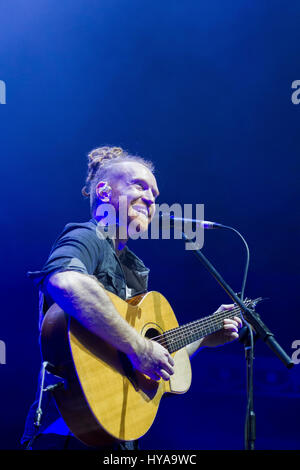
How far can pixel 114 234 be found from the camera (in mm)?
2350

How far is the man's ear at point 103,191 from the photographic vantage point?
7.86 ft

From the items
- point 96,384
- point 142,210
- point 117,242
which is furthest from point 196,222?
point 96,384

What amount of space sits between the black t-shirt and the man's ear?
0.63 feet

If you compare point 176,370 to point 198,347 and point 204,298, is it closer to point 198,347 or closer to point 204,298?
point 198,347

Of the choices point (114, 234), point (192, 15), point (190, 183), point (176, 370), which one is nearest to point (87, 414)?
point (176, 370)

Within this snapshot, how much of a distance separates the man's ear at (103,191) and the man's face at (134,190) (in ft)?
0.09

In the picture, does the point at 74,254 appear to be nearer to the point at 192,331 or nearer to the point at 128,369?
the point at 128,369

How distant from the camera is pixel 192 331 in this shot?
237 centimetres

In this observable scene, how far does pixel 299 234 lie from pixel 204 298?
139 cm

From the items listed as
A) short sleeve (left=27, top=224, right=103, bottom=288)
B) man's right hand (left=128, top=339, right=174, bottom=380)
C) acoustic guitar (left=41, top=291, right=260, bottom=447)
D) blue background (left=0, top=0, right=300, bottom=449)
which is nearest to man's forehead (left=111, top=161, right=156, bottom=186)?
short sleeve (left=27, top=224, right=103, bottom=288)

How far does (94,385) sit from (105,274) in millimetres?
683

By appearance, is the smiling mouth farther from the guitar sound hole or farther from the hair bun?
the guitar sound hole

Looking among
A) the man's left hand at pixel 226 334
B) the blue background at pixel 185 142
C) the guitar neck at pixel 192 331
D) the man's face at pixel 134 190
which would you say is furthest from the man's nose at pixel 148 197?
the blue background at pixel 185 142
